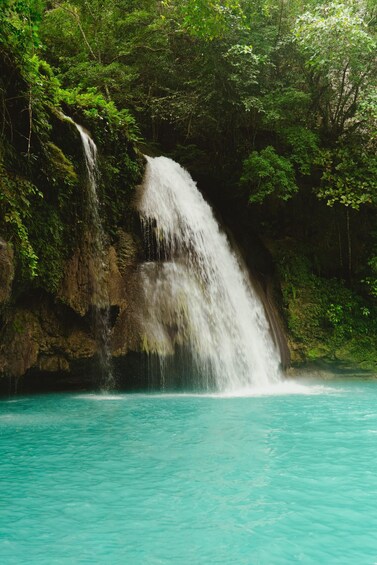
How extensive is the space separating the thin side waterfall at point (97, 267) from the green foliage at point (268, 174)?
4.14 m

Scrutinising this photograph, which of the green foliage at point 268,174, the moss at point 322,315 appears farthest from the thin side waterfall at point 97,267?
the moss at point 322,315

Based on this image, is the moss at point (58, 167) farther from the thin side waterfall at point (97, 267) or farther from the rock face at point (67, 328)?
the rock face at point (67, 328)

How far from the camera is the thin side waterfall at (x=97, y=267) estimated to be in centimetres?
936

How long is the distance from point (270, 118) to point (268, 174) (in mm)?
1431

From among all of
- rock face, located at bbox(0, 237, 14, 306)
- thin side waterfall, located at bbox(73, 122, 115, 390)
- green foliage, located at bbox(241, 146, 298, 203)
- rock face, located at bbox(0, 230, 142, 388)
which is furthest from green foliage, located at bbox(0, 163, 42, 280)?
green foliage, located at bbox(241, 146, 298, 203)

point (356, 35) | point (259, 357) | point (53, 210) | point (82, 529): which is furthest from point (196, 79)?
point (82, 529)

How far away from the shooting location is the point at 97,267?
9.47 metres

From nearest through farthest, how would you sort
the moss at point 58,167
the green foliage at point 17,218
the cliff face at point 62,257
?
the green foliage at point 17,218, the cliff face at point 62,257, the moss at point 58,167

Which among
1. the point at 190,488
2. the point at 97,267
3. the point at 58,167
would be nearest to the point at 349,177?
the point at 97,267

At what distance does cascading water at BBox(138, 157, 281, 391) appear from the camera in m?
9.58

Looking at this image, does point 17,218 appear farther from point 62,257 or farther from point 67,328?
point 67,328

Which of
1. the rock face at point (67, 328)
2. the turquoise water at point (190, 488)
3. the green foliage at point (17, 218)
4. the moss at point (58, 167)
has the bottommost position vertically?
the turquoise water at point (190, 488)

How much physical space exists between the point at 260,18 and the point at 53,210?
322 inches

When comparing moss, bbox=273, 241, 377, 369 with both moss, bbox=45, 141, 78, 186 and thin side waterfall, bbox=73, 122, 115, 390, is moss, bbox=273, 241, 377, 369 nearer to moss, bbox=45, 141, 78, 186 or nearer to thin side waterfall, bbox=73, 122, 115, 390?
thin side waterfall, bbox=73, 122, 115, 390
